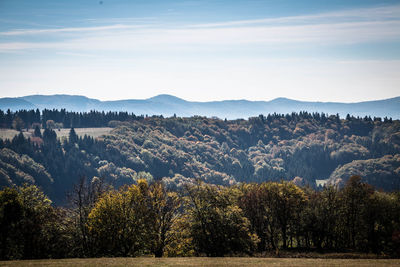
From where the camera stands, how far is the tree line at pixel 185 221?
47125mm

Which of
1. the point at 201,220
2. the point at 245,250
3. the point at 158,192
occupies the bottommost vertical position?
the point at 245,250

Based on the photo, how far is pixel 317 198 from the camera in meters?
70.4

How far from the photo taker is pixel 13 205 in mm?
48219

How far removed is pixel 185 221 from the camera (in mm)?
55031

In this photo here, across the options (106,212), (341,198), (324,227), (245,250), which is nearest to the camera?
(106,212)

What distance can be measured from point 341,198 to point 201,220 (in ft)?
94.2

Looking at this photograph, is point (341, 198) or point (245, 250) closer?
point (245, 250)

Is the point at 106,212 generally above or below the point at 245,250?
above

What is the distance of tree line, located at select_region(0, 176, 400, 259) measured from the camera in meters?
47.1

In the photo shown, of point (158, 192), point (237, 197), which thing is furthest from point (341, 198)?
point (158, 192)

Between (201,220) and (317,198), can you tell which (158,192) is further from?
(317,198)

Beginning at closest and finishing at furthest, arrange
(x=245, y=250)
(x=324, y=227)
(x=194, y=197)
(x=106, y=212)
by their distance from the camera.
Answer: (x=106, y=212)
(x=245, y=250)
(x=194, y=197)
(x=324, y=227)

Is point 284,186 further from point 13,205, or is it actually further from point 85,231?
point 13,205

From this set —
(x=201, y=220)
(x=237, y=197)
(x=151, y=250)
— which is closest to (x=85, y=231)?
(x=151, y=250)
